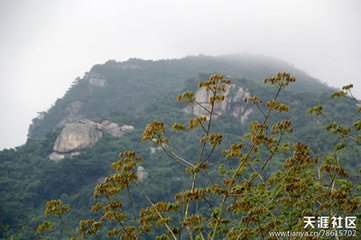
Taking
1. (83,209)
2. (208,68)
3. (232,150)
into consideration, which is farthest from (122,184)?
(208,68)

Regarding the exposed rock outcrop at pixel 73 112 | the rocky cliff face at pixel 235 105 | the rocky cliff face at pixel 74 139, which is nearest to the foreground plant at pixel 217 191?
the rocky cliff face at pixel 74 139

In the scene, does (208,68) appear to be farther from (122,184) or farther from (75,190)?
(122,184)

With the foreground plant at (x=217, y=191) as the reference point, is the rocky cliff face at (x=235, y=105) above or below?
below

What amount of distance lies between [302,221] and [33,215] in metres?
46.1

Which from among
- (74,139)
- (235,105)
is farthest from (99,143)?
(235,105)

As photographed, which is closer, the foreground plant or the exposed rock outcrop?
the foreground plant

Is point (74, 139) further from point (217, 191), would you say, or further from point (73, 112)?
point (217, 191)

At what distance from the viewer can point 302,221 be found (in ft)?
25.3

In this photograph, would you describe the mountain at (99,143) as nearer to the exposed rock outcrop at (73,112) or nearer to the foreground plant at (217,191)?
the exposed rock outcrop at (73,112)

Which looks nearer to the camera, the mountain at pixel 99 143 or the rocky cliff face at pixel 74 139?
the mountain at pixel 99 143

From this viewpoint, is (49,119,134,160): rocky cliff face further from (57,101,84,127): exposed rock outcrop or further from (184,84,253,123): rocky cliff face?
(57,101,84,127): exposed rock outcrop

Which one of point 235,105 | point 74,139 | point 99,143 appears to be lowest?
point 99,143

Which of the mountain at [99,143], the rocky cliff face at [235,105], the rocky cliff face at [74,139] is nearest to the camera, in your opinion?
the mountain at [99,143]

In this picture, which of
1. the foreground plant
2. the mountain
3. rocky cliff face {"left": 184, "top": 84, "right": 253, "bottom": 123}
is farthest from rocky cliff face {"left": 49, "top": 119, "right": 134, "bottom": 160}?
the foreground plant
